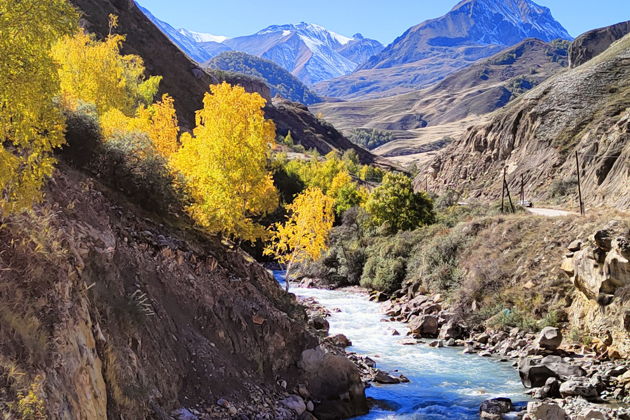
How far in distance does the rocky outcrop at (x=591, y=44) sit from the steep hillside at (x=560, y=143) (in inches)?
2123

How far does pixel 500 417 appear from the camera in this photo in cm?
1936

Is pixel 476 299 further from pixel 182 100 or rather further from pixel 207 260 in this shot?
pixel 182 100

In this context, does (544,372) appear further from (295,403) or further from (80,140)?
(80,140)

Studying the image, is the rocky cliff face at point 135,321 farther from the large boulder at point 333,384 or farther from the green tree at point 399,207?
the green tree at point 399,207

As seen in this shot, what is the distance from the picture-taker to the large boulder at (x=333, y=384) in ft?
60.6

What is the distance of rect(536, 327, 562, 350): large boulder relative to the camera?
91.1ft

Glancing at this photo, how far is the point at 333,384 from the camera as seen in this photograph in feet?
62.2

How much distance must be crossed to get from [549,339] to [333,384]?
14.3 meters

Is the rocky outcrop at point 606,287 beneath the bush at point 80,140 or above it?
above

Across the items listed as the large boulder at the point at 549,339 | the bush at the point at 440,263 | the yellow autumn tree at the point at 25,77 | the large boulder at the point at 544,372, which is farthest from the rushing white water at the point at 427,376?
the yellow autumn tree at the point at 25,77

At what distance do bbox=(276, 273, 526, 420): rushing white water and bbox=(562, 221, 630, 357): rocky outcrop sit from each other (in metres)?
5.21

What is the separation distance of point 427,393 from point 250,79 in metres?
167

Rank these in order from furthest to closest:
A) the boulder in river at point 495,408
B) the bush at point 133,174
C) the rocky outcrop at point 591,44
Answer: the rocky outcrop at point 591,44, the bush at point 133,174, the boulder in river at point 495,408

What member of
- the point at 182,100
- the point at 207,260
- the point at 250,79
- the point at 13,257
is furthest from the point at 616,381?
the point at 250,79
